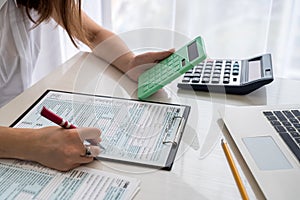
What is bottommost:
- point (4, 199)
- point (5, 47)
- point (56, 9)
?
point (4, 199)

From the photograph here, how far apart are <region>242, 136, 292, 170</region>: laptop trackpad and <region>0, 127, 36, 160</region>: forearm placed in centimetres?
40

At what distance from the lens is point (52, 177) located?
0.62 m

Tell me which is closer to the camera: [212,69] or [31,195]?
[31,195]

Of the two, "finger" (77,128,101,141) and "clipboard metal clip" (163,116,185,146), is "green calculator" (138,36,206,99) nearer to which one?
"clipboard metal clip" (163,116,185,146)

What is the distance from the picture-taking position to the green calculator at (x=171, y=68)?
788 millimetres

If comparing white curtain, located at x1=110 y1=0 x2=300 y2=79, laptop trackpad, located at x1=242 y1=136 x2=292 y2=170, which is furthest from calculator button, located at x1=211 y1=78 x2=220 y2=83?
white curtain, located at x1=110 y1=0 x2=300 y2=79

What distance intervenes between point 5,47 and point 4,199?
1.98ft

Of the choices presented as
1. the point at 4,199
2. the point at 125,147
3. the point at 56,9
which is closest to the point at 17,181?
the point at 4,199

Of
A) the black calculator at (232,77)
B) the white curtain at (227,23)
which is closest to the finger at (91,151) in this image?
the black calculator at (232,77)

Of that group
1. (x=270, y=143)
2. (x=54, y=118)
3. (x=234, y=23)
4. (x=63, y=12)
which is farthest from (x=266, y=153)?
(x=234, y=23)

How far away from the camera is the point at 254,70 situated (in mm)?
933

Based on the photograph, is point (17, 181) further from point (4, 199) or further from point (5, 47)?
point (5, 47)

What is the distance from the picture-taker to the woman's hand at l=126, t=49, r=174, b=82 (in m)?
0.95

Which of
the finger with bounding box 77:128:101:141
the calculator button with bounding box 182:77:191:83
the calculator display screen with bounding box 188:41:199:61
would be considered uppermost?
the calculator display screen with bounding box 188:41:199:61
